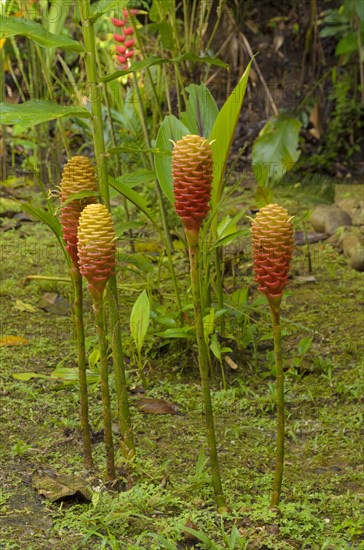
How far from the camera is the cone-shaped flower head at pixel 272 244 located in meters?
1.47

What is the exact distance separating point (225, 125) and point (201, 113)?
0.34 metres

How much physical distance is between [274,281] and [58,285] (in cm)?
185

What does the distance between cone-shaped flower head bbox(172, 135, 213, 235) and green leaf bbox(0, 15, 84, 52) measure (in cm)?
33

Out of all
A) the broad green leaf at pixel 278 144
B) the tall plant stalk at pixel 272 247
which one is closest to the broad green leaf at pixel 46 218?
the tall plant stalk at pixel 272 247

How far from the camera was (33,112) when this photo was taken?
5.30 feet

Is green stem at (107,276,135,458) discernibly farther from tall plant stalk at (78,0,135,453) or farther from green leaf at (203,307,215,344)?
green leaf at (203,307,215,344)

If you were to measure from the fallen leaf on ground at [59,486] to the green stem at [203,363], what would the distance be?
28cm

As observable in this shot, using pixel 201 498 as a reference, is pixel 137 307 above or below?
above

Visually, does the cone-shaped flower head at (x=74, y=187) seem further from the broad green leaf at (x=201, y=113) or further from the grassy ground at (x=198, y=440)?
the broad green leaf at (x=201, y=113)

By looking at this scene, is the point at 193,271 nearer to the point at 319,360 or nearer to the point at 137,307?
the point at 137,307

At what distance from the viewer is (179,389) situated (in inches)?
95.3

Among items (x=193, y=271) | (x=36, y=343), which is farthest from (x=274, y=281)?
(x=36, y=343)

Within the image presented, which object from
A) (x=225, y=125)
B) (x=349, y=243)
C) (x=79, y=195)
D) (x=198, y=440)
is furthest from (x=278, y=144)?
(x=79, y=195)

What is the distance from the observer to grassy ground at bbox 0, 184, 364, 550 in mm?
1649
